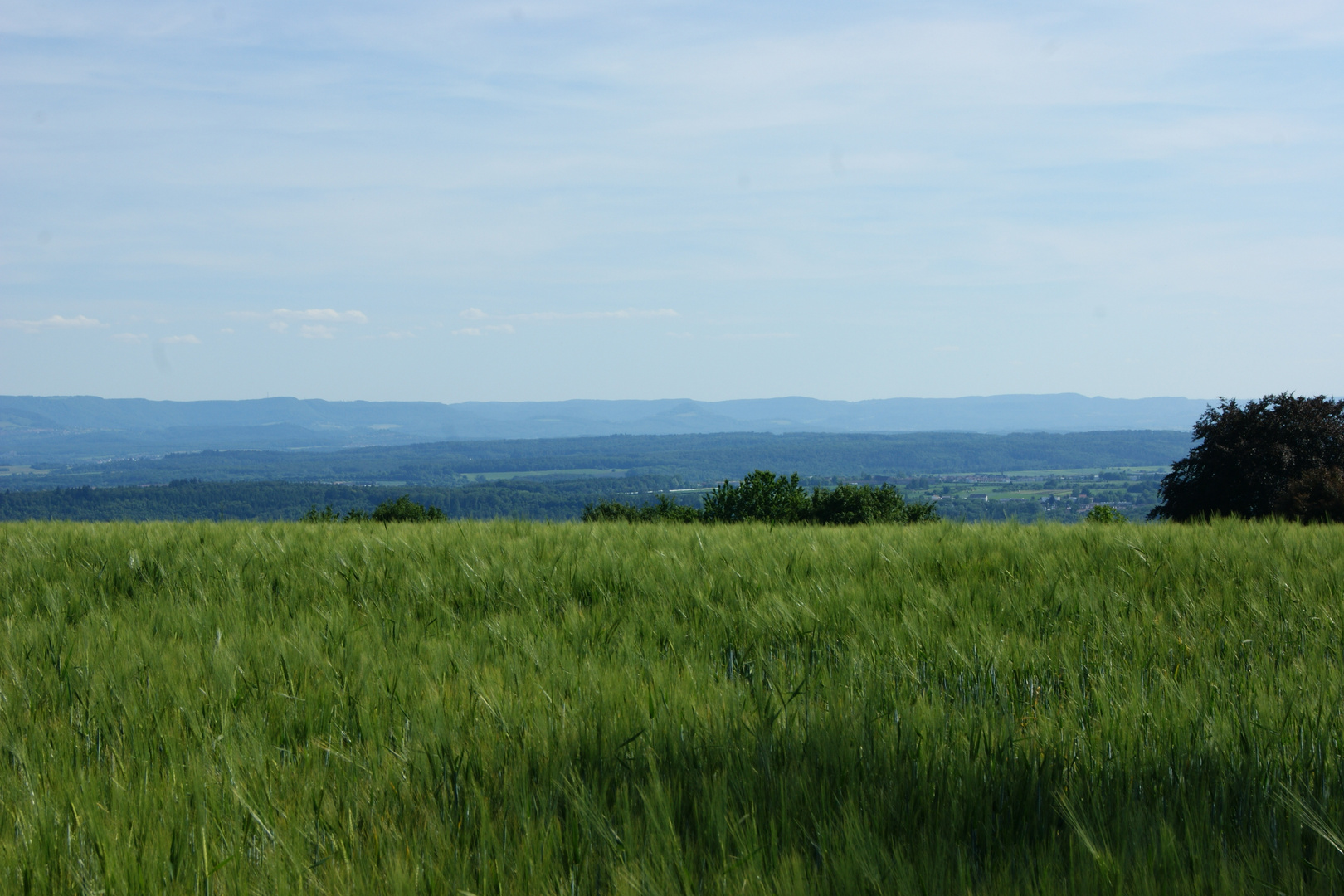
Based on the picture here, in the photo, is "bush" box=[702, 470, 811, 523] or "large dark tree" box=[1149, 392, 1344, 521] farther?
"large dark tree" box=[1149, 392, 1344, 521]

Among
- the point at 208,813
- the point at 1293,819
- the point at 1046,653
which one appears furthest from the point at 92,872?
the point at 1046,653

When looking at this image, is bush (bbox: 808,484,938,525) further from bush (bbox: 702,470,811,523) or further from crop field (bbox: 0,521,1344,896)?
crop field (bbox: 0,521,1344,896)

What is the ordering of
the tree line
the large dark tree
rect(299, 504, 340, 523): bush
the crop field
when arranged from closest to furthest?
the crop field < rect(299, 504, 340, 523): bush < the tree line < the large dark tree

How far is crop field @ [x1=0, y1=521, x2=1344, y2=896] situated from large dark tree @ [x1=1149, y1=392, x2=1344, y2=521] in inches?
1190

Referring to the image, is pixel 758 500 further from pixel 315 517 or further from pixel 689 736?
pixel 689 736

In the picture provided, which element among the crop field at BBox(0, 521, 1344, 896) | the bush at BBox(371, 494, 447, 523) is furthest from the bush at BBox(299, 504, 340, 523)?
the crop field at BBox(0, 521, 1344, 896)

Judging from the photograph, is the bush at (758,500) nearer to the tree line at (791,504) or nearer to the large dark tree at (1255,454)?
the tree line at (791,504)

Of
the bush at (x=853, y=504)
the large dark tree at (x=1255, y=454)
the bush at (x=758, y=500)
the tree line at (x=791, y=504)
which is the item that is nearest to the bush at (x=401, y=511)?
the tree line at (x=791, y=504)

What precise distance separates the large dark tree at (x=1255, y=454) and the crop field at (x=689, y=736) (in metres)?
30.2

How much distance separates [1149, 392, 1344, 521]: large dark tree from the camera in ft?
97.6

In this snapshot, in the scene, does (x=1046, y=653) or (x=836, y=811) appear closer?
(x=836, y=811)

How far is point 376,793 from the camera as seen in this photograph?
1.94 metres

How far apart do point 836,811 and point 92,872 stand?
1545mm

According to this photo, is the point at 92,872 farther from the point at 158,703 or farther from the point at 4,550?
the point at 4,550
